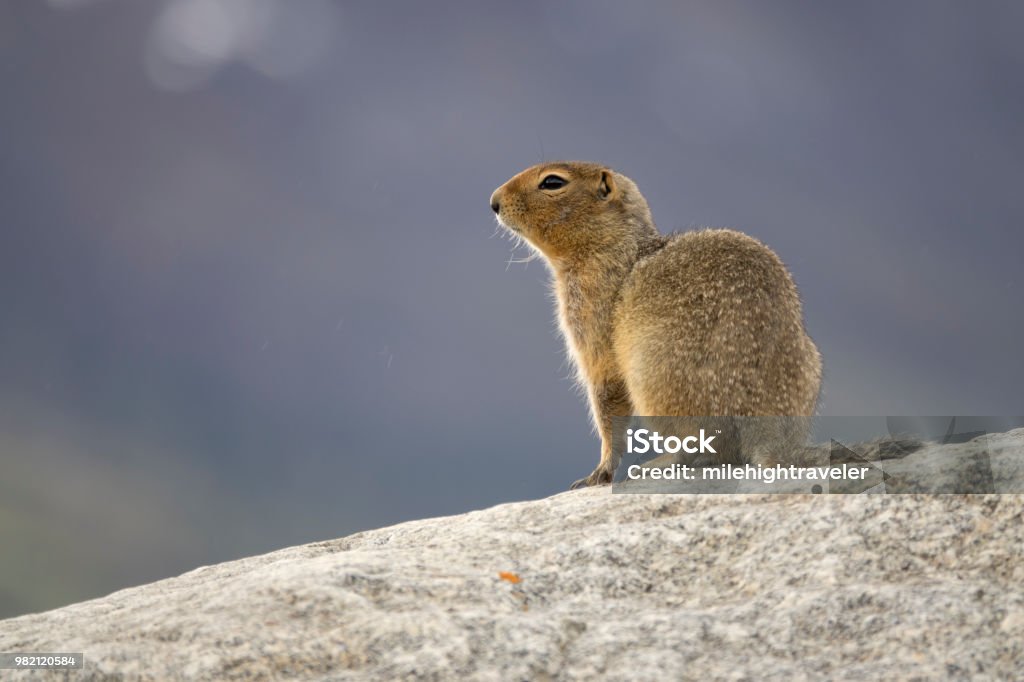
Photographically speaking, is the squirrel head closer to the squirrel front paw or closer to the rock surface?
the squirrel front paw

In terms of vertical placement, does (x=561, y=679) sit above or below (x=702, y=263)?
below

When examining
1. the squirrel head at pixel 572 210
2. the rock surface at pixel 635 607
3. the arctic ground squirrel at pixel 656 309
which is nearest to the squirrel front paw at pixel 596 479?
the arctic ground squirrel at pixel 656 309

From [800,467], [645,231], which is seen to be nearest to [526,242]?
[645,231]

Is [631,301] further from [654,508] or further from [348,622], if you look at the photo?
[348,622]

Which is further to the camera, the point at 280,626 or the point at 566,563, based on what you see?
the point at 566,563

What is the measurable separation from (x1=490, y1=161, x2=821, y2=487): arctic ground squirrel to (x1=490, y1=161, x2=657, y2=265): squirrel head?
1 cm

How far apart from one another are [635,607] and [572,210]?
6.04 metres

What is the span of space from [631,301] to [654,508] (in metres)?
2.93

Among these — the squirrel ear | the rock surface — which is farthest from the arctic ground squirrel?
the rock surface

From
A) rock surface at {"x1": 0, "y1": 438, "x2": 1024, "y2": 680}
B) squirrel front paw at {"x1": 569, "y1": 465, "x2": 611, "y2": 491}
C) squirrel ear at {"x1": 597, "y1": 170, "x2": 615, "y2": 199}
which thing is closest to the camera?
rock surface at {"x1": 0, "y1": 438, "x2": 1024, "y2": 680}

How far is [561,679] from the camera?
551 centimetres

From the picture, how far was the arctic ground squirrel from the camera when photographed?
9.41m

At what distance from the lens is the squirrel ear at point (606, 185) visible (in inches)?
458

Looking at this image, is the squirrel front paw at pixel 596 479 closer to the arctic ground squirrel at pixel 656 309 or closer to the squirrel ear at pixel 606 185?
the arctic ground squirrel at pixel 656 309
